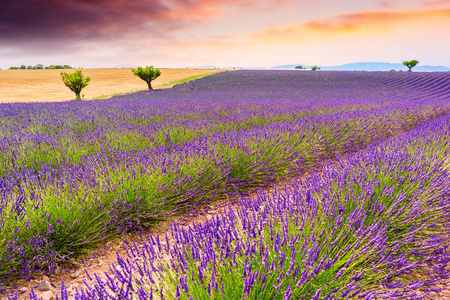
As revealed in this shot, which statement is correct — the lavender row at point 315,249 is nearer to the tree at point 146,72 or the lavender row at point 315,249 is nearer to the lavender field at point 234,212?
the lavender field at point 234,212

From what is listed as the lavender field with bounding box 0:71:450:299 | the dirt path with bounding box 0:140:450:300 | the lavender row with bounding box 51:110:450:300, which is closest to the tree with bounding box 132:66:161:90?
the lavender field with bounding box 0:71:450:299

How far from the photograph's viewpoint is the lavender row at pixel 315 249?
3.73 feet

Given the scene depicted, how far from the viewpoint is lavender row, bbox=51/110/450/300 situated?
114cm

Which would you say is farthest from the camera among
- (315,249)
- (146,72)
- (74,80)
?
(146,72)

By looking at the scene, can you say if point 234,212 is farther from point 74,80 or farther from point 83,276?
point 74,80

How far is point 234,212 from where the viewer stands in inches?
76.4

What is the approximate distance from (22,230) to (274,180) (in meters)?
2.97

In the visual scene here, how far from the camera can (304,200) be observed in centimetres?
180

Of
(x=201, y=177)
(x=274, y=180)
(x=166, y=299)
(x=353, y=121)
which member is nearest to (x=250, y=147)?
(x=274, y=180)

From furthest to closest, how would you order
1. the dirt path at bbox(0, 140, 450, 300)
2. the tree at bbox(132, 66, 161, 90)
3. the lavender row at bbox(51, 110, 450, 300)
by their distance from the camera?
the tree at bbox(132, 66, 161, 90) → the dirt path at bbox(0, 140, 450, 300) → the lavender row at bbox(51, 110, 450, 300)

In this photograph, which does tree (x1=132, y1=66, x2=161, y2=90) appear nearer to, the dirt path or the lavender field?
the lavender field

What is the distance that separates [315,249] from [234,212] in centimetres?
79

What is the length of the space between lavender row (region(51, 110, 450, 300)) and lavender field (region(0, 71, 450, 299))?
12 mm

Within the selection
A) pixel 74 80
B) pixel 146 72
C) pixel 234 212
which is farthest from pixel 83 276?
pixel 146 72
